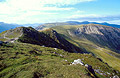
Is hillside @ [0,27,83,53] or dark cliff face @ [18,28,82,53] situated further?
dark cliff face @ [18,28,82,53]

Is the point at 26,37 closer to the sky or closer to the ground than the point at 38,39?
closer to the sky

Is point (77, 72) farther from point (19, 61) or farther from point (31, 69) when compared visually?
point (19, 61)

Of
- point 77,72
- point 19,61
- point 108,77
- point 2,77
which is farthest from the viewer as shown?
point 108,77

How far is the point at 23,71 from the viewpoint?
2275 centimetres

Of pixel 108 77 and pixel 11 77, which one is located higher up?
pixel 11 77

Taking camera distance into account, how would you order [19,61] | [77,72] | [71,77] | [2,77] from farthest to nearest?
[19,61]
[77,72]
[71,77]
[2,77]

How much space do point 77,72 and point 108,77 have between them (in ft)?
97.4

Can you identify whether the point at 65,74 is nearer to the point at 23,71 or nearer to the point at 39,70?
the point at 39,70

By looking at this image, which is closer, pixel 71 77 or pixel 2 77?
pixel 2 77

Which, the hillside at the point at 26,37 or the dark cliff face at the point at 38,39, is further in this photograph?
the dark cliff face at the point at 38,39

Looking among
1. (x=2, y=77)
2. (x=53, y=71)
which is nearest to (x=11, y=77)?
(x=2, y=77)

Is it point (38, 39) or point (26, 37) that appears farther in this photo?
point (38, 39)

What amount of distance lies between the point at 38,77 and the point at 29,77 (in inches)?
85.1

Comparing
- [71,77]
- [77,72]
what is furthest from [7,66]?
[77,72]
